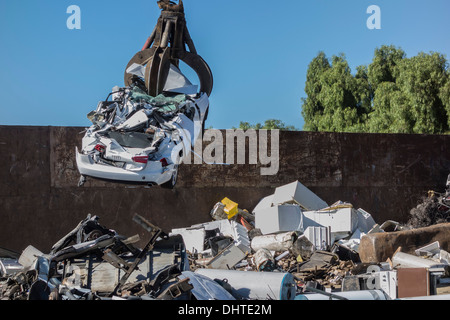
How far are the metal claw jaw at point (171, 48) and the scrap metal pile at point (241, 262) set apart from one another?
2.55 metres

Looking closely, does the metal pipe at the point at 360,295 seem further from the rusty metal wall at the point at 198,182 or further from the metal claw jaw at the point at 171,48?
the rusty metal wall at the point at 198,182

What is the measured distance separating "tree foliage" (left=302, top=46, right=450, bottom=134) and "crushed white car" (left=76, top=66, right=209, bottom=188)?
667 inches

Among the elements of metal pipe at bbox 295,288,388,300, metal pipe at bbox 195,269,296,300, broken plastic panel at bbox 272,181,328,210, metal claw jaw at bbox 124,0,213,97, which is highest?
metal claw jaw at bbox 124,0,213,97

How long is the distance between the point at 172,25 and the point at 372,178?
227 inches

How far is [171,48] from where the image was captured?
28.6 ft

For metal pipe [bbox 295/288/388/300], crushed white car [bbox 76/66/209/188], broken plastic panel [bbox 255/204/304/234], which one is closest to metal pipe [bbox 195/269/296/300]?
metal pipe [bbox 295/288/388/300]

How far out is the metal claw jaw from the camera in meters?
8.60

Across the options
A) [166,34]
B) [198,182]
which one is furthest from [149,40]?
[198,182]

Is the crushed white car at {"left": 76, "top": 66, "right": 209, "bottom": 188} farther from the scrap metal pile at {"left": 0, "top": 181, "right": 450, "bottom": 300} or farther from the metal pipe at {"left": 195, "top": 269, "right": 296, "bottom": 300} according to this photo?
the metal pipe at {"left": 195, "top": 269, "right": 296, "bottom": 300}

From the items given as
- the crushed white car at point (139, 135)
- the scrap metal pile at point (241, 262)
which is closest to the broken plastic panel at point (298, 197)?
the scrap metal pile at point (241, 262)

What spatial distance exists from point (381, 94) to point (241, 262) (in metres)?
19.3

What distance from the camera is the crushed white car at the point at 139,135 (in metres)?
7.80
